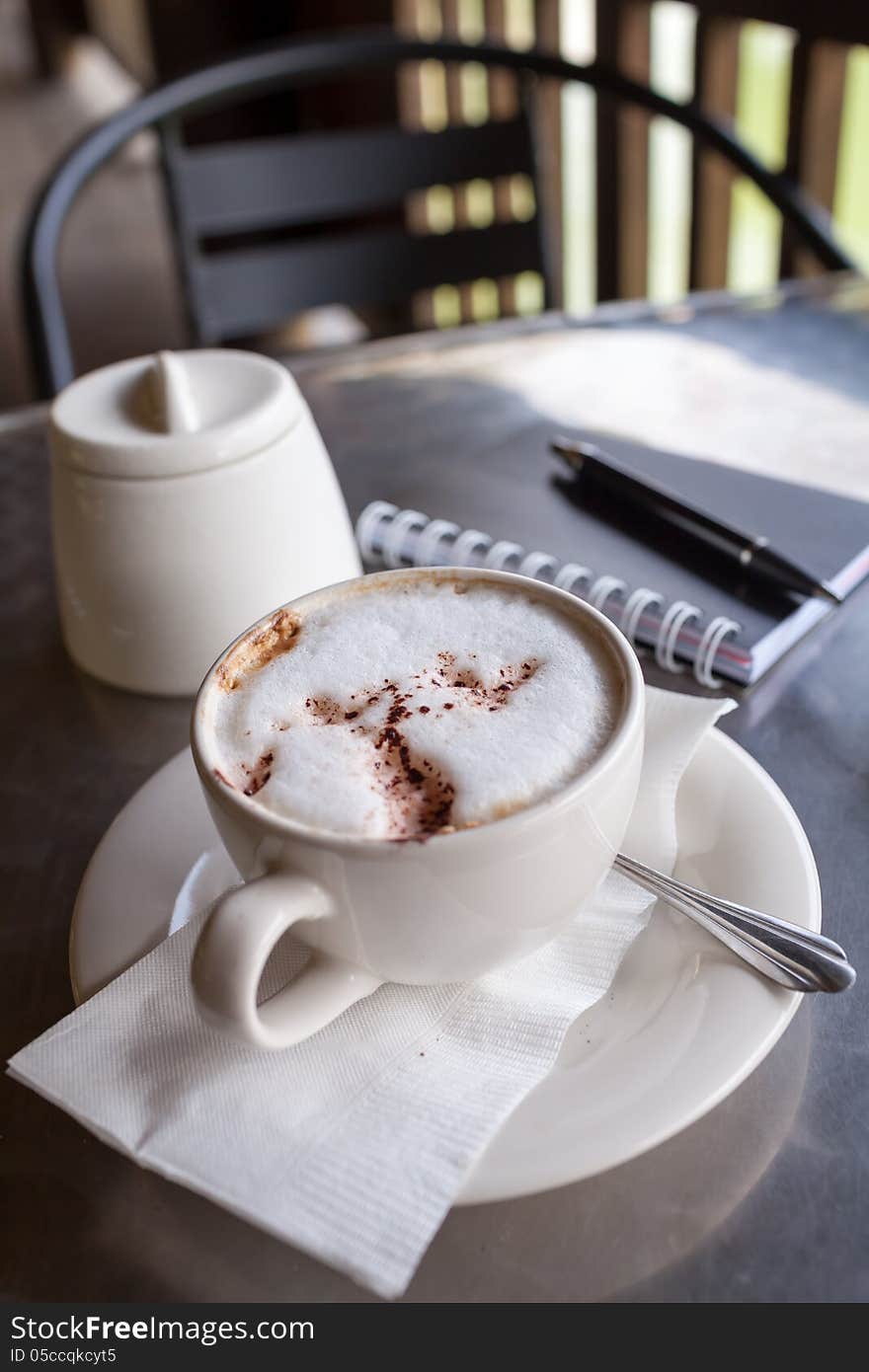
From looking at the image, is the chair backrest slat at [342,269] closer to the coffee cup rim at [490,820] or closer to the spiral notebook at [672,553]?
the spiral notebook at [672,553]

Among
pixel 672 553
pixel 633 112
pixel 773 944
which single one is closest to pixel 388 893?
pixel 773 944

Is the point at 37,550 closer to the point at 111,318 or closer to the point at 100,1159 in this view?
the point at 100,1159

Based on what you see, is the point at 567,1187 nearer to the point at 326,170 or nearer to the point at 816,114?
the point at 326,170

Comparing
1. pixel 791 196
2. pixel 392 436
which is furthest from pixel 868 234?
pixel 392 436

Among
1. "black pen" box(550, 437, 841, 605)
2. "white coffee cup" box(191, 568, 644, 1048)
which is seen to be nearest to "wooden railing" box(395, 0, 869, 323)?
"black pen" box(550, 437, 841, 605)

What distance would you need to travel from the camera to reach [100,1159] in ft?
1.42

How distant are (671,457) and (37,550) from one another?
47 centimetres

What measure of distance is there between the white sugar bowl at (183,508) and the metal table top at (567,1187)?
0.06m

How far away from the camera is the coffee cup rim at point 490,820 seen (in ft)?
1.25

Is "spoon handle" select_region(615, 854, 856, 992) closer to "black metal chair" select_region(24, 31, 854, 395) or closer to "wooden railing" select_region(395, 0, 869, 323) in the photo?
"black metal chair" select_region(24, 31, 854, 395)

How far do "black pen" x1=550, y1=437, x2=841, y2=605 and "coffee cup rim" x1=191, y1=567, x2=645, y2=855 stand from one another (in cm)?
25

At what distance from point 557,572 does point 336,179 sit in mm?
804

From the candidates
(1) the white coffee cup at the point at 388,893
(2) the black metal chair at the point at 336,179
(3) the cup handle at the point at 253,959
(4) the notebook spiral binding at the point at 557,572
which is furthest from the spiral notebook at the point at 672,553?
(2) the black metal chair at the point at 336,179

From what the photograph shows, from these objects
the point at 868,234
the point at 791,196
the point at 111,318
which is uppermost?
the point at 791,196
